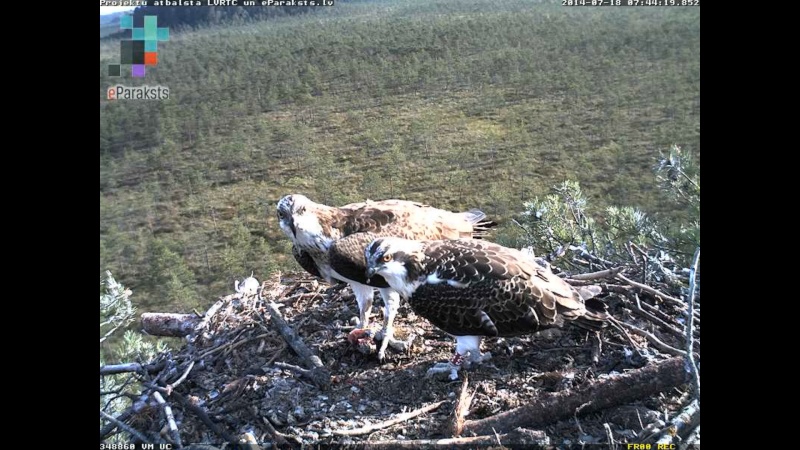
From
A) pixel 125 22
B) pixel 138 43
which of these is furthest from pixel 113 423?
pixel 125 22

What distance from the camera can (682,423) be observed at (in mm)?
4512

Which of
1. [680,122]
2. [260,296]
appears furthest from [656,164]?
[260,296]

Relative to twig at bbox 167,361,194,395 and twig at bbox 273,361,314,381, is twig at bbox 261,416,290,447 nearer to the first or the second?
twig at bbox 273,361,314,381

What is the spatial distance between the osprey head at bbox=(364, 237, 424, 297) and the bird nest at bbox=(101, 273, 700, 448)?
2.69 feet

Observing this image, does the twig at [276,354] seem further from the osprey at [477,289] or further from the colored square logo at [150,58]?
the colored square logo at [150,58]

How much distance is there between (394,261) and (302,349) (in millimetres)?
1283

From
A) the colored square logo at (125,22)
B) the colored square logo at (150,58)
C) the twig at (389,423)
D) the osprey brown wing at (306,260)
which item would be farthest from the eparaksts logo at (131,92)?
the twig at (389,423)

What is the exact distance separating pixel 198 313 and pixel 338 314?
1419 mm

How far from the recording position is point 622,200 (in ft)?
20.7

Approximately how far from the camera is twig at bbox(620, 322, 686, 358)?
4.87 metres

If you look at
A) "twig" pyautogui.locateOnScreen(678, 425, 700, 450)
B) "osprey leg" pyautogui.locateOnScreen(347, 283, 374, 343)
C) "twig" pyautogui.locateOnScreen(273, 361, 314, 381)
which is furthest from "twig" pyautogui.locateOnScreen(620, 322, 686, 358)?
"twig" pyautogui.locateOnScreen(273, 361, 314, 381)

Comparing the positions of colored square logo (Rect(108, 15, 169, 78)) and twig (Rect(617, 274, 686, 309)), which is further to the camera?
colored square logo (Rect(108, 15, 169, 78))

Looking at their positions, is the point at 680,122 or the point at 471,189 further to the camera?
the point at 471,189

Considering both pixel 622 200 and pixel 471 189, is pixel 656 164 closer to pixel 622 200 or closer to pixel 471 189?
pixel 622 200
